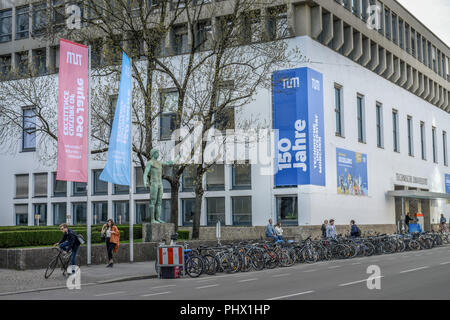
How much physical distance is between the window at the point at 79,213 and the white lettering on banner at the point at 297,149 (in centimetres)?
1490

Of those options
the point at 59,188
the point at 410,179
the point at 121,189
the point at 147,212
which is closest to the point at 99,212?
the point at 121,189

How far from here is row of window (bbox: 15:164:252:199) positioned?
38531mm

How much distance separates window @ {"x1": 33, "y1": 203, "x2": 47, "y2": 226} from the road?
1089 inches

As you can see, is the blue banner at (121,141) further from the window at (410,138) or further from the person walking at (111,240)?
the window at (410,138)

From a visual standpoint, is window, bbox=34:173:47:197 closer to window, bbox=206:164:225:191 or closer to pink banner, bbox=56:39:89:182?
window, bbox=206:164:225:191

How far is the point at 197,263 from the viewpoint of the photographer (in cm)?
1964

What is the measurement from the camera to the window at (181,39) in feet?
134

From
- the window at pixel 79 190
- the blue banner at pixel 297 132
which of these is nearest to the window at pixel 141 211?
the window at pixel 79 190

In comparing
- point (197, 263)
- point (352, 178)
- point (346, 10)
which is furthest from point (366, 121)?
point (197, 263)

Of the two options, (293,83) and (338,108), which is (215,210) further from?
(338,108)

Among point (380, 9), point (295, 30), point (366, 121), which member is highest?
point (380, 9)

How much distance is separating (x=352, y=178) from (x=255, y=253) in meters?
20.7

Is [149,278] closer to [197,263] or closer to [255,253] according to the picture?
[197,263]

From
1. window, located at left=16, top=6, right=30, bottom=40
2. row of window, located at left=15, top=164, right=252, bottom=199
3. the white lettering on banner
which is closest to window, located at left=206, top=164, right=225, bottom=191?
row of window, located at left=15, top=164, right=252, bottom=199
